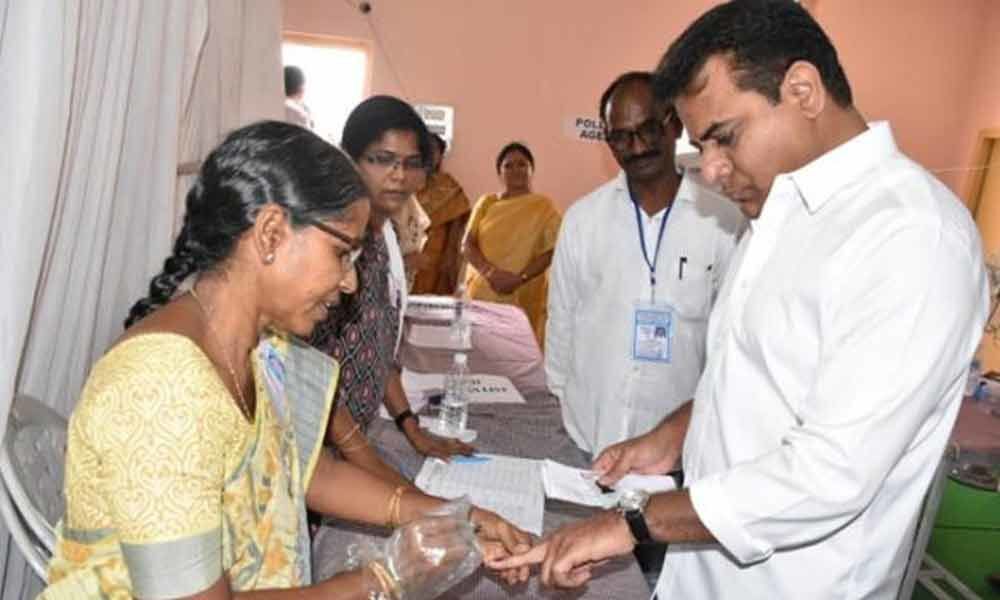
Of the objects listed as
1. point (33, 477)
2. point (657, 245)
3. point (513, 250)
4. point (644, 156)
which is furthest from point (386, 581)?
point (513, 250)

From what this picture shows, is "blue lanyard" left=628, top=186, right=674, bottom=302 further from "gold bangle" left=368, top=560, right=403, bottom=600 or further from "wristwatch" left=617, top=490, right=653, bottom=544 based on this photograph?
"gold bangle" left=368, top=560, right=403, bottom=600

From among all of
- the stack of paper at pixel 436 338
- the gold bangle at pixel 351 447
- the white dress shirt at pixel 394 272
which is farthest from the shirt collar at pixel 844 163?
the stack of paper at pixel 436 338

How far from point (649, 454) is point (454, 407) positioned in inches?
25.8

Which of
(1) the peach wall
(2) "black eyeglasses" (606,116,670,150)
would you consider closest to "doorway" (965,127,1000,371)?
(1) the peach wall

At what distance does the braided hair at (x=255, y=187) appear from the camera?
3.23 ft

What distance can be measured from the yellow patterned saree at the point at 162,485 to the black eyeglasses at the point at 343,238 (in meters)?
0.23

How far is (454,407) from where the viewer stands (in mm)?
2062

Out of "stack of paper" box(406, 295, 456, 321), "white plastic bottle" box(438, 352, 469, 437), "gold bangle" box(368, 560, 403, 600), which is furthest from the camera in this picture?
"stack of paper" box(406, 295, 456, 321)

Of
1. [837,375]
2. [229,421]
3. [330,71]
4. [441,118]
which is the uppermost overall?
[330,71]

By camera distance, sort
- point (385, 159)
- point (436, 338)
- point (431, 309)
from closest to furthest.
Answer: point (385, 159) < point (436, 338) < point (431, 309)

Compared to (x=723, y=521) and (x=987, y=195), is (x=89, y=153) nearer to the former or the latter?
(x=723, y=521)

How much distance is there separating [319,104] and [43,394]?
180 inches

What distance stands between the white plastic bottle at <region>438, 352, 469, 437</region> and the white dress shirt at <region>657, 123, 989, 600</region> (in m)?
0.84

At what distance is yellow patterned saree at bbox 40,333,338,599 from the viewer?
849 millimetres
